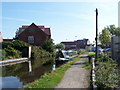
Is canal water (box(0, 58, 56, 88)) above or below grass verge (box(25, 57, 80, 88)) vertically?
below

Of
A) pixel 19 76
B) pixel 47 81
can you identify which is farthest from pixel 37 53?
pixel 47 81

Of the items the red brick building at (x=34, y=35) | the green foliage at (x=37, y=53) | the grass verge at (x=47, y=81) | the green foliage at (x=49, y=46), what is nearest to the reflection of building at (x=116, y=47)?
the grass verge at (x=47, y=81)

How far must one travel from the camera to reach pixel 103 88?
27.9 ft

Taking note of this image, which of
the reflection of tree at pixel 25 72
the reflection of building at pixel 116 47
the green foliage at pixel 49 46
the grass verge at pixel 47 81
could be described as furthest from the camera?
the green foliage at pixel 49 46

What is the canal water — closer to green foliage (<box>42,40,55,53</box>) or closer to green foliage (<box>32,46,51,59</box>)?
green foliage (<box>32,46,51,59</box>)

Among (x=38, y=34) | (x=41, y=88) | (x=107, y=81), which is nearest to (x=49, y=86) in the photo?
(x=41, y=88)

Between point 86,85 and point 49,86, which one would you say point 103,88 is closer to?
point 86,85

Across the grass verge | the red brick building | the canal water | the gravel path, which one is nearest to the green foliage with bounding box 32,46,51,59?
the red brick building

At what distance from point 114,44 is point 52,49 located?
3188 centimetres

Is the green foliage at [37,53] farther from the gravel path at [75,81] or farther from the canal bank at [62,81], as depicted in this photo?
the gravel path at [75,81]

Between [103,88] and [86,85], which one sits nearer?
[103,88]

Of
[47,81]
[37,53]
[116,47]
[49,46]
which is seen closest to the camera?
[47,81]

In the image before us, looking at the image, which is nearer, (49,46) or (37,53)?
(37,53)

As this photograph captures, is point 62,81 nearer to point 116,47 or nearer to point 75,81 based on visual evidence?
point 75,81
